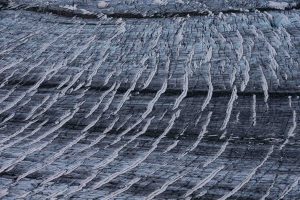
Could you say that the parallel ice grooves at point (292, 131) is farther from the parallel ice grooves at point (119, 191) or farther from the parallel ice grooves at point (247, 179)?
the parallel ice grooves at point (119, 191)

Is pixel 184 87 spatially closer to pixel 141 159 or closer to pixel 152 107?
pixel 152 107

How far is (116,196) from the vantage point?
813 millimetres

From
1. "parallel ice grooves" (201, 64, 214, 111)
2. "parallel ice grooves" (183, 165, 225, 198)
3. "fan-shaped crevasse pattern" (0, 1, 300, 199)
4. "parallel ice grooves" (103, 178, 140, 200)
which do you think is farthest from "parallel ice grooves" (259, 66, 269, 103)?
"parallel ice grooves" (103, 178, 140, 200)

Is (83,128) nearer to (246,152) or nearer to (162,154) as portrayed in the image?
(162,154)

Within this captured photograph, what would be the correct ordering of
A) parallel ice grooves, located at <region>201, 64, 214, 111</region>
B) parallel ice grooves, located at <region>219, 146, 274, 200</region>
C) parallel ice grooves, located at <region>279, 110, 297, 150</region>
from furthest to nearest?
1. parallel ice grooves, located at <region>201, 64, 214, 111</region>
2. parallel ice grooves, located at <region>279, 110, 297, 150</region>
3. parallel ice grooves, located at <region>219, 146, 274, 200</region>

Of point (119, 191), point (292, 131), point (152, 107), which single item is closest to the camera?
point (119, 191)

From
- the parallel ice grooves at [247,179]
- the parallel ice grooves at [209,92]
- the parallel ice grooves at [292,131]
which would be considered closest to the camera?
the parallel ice grooves at [247,179]

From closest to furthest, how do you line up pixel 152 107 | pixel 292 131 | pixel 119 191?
pixel 119 191
pixel 292 131
pixel 152 107

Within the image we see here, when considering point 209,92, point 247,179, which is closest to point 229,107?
point 209,92

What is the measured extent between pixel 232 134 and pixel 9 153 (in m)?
0.42

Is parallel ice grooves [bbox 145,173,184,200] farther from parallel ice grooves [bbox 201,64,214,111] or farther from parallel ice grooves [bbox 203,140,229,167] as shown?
parallel ice grooves [bbox 201,64,214,111]

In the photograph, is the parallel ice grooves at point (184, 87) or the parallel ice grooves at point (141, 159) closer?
the parallel ice grooves at point (141, 159)

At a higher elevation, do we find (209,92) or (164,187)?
(209,92)

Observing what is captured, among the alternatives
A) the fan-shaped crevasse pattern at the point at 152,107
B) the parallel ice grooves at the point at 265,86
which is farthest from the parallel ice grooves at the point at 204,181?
the parallel ice grooves at the point at 265,86
